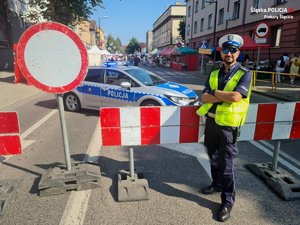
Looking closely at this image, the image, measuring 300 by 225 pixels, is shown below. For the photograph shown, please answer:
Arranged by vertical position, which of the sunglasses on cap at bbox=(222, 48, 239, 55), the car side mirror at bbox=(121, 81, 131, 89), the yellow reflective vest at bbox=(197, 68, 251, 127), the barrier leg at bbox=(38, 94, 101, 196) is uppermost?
the sunglasses on cap at bbox=(222, 48, 239, 55)

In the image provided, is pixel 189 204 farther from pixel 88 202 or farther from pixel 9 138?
pixel 9 138

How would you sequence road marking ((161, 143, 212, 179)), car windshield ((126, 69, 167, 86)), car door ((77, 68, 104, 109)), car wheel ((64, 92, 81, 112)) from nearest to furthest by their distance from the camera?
road marking ((161, 143, 212, 179)) → car windshield ((126, 69, 167, 86)) → car door ((77, 68, 104, 109)) → car wheel ((64, 92, 81, 112))

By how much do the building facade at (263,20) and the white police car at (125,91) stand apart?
15224mm

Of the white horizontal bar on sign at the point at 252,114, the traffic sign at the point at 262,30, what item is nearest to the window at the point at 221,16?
the traffic sign at the point at 262,30

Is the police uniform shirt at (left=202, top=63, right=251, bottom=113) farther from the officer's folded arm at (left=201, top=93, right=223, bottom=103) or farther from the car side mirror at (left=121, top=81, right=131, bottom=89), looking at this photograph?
the car side mirror at (left=121, top=81, right=131, bottom=89)

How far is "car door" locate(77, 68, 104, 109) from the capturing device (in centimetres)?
837

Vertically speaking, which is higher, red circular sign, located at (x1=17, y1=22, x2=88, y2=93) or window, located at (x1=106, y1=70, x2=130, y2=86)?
red circular sign, located at (x1=17, y1=22, x2=88, y2=93)

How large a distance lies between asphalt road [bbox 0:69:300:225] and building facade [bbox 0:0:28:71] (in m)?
20.3

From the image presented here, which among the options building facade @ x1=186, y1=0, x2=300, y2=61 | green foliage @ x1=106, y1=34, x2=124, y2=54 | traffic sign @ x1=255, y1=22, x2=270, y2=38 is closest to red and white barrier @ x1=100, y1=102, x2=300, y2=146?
traffic sign @ x1=255, y1=22, x2=270, y2=38

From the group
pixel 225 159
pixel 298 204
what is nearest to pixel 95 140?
pixel 225 159

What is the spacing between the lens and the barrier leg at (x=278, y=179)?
3.61 m

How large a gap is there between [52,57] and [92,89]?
5.05m

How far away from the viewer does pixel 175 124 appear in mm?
3682

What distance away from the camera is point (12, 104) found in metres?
10.7
